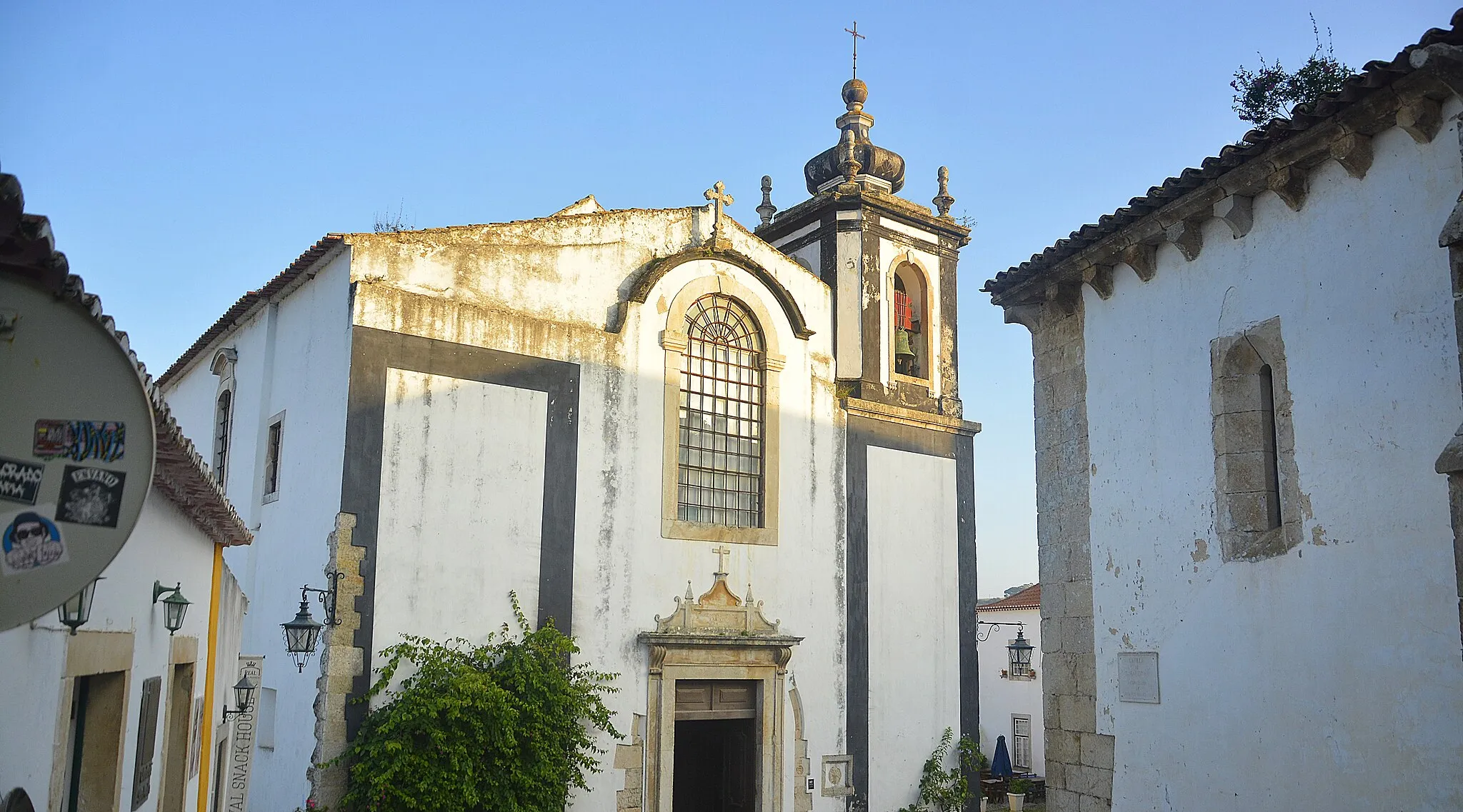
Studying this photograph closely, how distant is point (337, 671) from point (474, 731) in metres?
1.46

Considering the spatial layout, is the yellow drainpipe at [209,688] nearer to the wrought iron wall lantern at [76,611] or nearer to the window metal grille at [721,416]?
the wrought iron wall lantern at [76,611]

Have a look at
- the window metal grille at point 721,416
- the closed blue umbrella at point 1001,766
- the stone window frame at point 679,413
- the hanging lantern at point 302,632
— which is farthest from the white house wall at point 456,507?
the closed blue umbrella at point 1001,766

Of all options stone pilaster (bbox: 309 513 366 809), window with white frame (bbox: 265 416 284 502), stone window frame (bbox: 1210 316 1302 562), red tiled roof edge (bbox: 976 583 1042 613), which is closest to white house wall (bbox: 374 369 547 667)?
stone pilaster (bbox: 309 513 366 809)

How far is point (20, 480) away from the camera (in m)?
2.74

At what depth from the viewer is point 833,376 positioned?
51.5ft

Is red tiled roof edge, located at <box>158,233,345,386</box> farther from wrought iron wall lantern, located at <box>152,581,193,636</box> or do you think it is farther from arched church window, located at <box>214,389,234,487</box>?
wrought iron wall lantern, located at <box>152,581,193,636</box>

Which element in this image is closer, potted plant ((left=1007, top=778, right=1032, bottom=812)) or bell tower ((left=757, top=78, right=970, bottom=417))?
bell tower ((left=757, top=78, right=970, bottom=417))

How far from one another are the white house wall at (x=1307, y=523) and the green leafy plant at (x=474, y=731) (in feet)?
18.9

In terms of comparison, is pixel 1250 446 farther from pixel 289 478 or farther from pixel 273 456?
pixel 273 456

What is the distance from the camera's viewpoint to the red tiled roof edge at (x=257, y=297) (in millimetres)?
12470

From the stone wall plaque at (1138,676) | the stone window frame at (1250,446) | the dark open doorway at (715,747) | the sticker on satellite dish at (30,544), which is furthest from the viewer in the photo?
the dark open doorway at (715,747)

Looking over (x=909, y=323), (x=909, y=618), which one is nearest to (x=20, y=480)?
(x=909, y=618)

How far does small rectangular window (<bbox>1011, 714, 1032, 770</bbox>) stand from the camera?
29109 millimetres

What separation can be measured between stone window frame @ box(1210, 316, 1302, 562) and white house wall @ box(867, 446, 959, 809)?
815 cm
